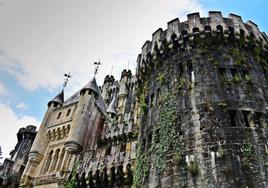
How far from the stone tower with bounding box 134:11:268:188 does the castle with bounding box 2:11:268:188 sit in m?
0.06

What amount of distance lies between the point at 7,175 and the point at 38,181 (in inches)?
346

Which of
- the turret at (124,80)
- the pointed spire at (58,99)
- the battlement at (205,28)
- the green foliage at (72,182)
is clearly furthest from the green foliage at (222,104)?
the turret at (124,80)

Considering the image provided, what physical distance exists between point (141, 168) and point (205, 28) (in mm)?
11405

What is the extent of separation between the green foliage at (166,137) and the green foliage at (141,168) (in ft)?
2.67

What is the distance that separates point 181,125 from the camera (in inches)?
632

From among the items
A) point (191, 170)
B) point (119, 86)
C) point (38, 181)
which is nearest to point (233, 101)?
point (191, 170)

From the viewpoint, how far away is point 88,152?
23.5m

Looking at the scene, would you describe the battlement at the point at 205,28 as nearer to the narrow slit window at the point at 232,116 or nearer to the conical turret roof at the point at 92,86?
the narrow slit window at the point at 232,116

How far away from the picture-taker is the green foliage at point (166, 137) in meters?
15.2

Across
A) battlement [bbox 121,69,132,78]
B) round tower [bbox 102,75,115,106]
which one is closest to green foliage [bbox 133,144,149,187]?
round tower [bbox 102,75,115,106]

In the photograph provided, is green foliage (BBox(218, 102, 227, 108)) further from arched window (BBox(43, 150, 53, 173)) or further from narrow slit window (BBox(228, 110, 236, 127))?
arched window (BBox(43, 150, 53, 173))

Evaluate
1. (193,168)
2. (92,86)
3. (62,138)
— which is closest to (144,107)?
(193,168)

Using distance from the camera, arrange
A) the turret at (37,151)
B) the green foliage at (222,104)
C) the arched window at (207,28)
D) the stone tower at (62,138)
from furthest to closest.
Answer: the turret at (37,151)
the stone tower at (62,138)
the arched window at (207,28)
the green foliage at (222,104)

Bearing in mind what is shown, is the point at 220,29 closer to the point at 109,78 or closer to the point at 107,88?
the point at 107,88
